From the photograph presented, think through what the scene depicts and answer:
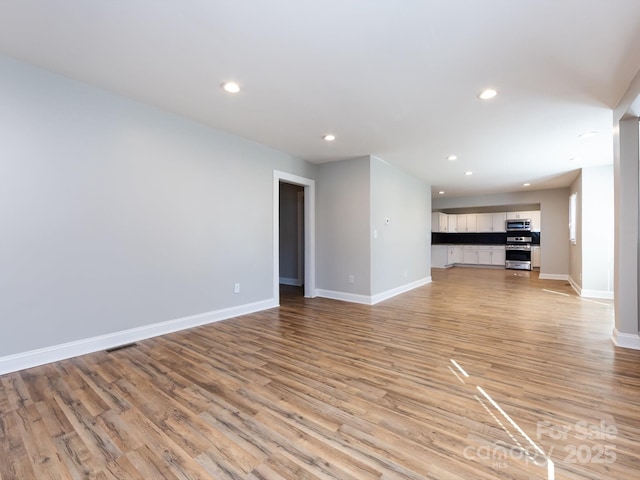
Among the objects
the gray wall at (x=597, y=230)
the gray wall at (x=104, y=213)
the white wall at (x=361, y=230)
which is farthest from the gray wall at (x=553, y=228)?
the gray wall at (x=104, y=213)

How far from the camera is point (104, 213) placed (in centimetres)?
280

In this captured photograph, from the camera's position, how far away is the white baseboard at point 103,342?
7.70ft

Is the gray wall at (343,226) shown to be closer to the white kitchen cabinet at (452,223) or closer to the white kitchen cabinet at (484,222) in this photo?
the white kitchen cabinet at (452,223)

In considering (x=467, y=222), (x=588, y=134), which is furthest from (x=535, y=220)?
(x=588, y=134)

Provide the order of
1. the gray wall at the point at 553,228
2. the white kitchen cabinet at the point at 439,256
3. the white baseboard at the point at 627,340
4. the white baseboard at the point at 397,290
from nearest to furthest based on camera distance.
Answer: the white baseboard at the point at 627,340
the white baseboard at the point at 397,290
the gray wall at the point at 553,228
the white kitchen cabinet at the point at 439,256

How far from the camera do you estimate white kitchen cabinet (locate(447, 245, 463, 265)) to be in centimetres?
1089

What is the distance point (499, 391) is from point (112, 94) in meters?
4.17

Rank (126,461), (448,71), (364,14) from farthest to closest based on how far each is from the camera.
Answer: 1. (448,71)
2. (364,14)
3. (126,461)

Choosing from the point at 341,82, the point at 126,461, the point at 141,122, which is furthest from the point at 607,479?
the point at 141,122

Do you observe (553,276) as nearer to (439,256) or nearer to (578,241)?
(578,241)

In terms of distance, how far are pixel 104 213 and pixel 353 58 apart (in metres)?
2.64

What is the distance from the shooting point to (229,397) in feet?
6.44

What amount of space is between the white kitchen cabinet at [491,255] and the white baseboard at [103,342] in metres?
9.60

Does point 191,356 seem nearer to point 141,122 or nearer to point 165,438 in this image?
point 165,438
